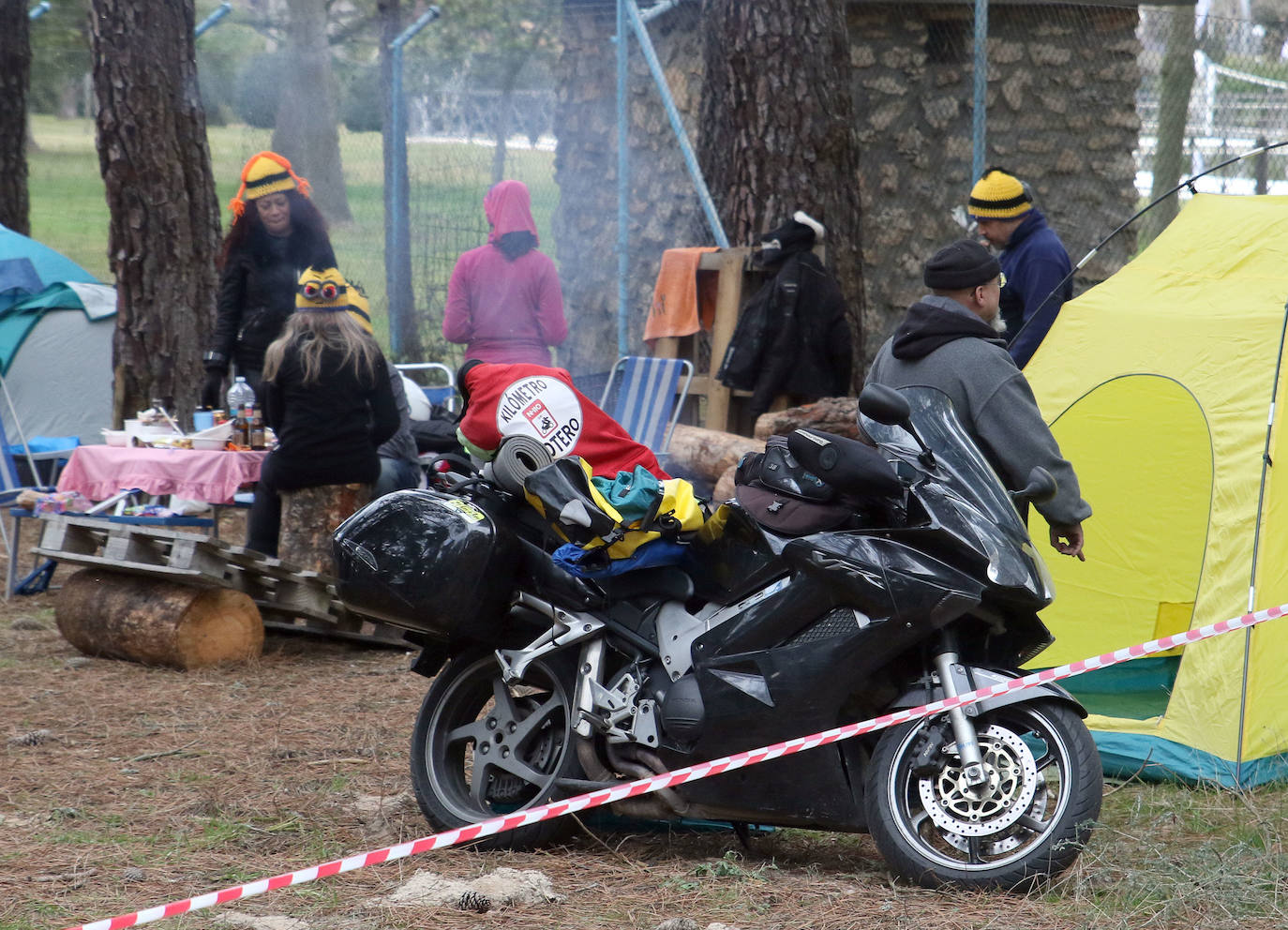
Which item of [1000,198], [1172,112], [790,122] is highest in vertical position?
[1172,112]

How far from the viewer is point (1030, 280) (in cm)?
613

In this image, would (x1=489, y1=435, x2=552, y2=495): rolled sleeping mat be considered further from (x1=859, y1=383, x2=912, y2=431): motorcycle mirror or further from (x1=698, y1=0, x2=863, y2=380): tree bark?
(x1=698, y1=0, x2=863, y2=380): tree bark

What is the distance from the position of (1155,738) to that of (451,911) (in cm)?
248

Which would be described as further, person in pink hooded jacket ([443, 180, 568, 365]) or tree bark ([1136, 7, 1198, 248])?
tree bark ([1136, 7, 1198, 248])

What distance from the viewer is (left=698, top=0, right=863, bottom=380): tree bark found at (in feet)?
27.6

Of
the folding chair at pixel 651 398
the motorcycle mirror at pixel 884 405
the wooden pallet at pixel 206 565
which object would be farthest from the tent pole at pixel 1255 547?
the folding chair at pixel 651 398

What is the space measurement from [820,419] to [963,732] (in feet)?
11.6

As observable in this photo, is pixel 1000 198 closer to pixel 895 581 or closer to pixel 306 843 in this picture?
pixel 895 581

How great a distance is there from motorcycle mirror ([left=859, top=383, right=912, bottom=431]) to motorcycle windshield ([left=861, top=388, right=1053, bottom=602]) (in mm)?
131

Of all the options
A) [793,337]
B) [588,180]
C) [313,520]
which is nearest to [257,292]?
[313,520]

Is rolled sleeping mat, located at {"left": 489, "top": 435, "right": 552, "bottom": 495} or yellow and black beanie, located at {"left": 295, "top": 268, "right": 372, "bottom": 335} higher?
yellow and black beanie, located at {"left": 295, "top": 268, "right": 372, "bottom": 335}

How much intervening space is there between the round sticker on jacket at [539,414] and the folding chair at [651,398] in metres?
4.14

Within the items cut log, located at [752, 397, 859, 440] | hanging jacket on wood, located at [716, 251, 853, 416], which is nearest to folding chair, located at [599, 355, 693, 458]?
hanging jacket on wood, located at [716, 251, 853, 416]

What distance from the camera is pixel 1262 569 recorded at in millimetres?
4613
